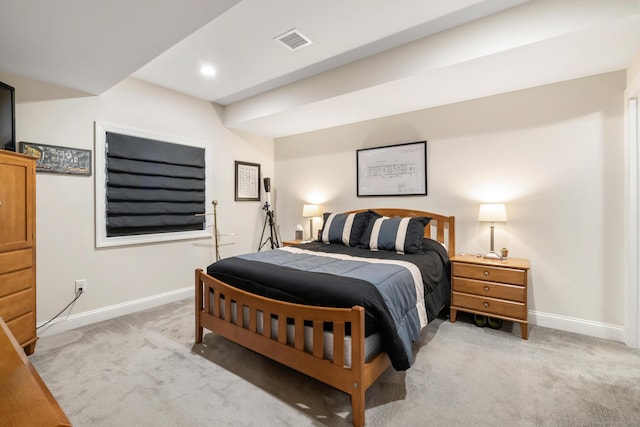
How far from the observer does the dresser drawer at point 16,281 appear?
6.72ft

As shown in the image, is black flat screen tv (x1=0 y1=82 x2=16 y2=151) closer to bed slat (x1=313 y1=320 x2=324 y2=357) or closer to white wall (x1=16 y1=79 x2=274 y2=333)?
white wall (x1=16 y1=79 x2=274 y2=333)

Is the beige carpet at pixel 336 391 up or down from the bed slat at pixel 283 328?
down

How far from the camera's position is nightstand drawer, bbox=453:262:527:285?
254 cm

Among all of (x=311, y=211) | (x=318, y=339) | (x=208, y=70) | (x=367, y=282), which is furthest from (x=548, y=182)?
(x=208, y=70)

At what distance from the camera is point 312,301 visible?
184 cm

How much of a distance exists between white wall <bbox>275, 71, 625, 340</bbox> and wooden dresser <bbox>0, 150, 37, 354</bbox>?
3507 mm

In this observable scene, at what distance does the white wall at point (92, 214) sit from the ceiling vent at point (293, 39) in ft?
5.84

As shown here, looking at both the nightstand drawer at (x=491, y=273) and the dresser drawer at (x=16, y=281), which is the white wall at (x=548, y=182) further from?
the dresser drawer at (x=16, y=281)

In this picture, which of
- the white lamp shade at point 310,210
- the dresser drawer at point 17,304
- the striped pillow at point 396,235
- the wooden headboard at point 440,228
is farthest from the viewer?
the white lamp shade at point 310,210

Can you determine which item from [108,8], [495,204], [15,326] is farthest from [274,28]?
[15,326]

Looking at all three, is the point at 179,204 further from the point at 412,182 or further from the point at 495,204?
the point at 495,204

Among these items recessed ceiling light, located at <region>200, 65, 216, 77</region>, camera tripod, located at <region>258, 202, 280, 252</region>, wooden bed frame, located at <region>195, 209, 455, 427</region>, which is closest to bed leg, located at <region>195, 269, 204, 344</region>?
wooden bed frame, located at <region>195, 209, 455, 427</region>

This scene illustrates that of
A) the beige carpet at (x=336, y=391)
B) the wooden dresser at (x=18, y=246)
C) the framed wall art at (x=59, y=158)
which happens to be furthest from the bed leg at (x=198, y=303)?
the framed wall art at (x=59, y=158)

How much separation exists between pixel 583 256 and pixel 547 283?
0.37 m
